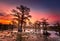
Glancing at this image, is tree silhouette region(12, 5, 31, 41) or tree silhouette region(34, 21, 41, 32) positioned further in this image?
tree silhouette region(34, 21, 41, 32)

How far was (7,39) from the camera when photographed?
7.20ft

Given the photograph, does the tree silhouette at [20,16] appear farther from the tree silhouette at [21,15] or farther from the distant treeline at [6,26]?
the distant treeline at [6,26]

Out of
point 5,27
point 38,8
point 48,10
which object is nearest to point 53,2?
point 48,10

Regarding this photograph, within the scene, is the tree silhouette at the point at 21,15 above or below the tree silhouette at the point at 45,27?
above

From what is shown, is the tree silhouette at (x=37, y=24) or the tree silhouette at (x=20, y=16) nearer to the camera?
the tree silhouette at (x=20, y=16)

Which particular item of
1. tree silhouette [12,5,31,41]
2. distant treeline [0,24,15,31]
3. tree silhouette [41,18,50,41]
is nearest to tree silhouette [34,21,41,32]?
tree silhouette [41,18,50,41]

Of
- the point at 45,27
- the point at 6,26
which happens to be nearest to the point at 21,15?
the point at 6,26

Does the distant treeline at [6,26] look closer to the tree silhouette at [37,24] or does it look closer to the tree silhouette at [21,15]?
the tree silhouette at [21,15]

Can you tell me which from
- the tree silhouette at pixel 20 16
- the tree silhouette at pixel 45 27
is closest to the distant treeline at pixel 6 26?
the tree silhouette at pixel 20 16

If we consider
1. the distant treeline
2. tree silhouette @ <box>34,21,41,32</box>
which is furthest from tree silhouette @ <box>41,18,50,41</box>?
the distant treeline

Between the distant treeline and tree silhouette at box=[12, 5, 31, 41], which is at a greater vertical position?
tree silhouette at box=[12, 5, 31, 41]

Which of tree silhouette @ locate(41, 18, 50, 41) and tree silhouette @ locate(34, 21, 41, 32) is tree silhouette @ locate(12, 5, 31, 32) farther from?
tree silhouette @ locate(41, 18, 50, 41)

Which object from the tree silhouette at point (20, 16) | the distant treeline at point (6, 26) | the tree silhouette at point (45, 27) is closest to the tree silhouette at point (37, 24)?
the tree silhouette at point (45, 27)

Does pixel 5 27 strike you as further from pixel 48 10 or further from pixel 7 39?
pixel 48 10
